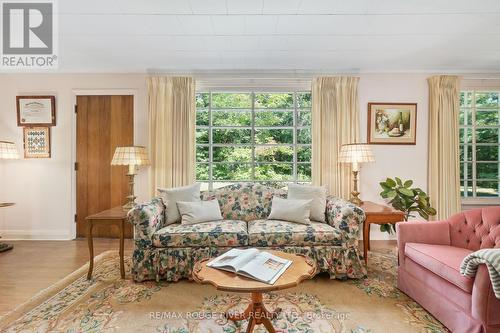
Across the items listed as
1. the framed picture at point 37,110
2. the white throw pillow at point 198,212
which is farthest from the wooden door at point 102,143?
the white throw pillow at point 198,212

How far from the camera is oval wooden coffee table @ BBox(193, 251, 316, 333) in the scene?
151cm

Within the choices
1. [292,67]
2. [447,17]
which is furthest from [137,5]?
[447,17]

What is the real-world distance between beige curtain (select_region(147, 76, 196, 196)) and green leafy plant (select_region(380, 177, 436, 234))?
2682 millimetres

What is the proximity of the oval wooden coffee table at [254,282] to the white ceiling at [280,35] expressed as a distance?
2112 millimetres

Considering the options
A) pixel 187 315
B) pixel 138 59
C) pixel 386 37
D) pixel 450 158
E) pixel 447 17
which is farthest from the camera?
pixel 450 158

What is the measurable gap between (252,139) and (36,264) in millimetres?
3034

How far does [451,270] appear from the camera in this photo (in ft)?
5.98

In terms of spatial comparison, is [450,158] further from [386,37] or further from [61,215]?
[61,215]

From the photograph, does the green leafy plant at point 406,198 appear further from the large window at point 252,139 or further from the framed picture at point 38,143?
the framed picture at point 38,143

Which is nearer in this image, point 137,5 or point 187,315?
point 187,315

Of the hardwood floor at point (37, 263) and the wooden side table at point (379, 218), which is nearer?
the hardwood floor at point (37, 263)

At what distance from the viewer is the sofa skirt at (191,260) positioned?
258cm

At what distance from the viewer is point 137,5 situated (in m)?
2.36

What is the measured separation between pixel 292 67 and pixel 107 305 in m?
3.48
